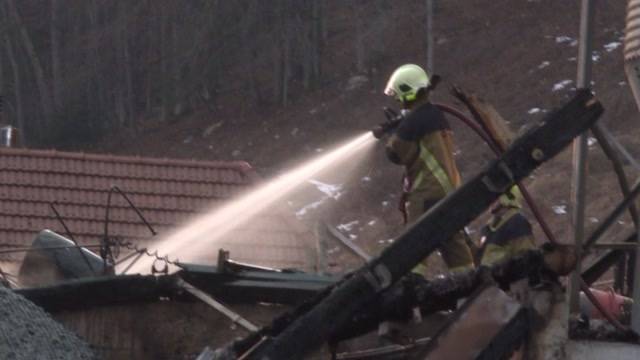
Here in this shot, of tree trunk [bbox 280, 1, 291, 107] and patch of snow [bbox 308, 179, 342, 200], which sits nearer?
patch of snow [bbox 308, 179, 342, 200]

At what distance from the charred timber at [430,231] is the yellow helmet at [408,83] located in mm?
1895

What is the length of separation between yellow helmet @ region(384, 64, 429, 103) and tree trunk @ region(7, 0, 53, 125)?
3955 cm

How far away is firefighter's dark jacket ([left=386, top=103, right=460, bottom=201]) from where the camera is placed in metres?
8.64

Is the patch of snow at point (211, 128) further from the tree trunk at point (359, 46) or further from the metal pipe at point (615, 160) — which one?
the metal pipe at point (615, 160)

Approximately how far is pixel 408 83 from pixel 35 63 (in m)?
41.3

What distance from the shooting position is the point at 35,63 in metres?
48.7

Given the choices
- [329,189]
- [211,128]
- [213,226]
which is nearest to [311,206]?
[329,189]

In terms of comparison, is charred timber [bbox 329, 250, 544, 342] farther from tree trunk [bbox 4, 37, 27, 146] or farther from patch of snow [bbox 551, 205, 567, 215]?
tree trunk [bbox 4, 37, 27, 146]

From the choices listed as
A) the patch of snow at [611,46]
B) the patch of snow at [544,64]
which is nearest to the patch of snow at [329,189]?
the patch of snow at [544,64]

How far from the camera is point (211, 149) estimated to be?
40.8m

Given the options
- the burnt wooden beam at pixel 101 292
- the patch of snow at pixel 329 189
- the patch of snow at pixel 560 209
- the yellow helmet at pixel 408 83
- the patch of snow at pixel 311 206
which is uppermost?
the patch of snow at pixel 329 189

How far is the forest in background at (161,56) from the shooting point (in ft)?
141

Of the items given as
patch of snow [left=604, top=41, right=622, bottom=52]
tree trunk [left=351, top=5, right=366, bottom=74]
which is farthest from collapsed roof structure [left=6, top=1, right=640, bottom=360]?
tree trunk [left=351, top=5, right=366, bottom=74]

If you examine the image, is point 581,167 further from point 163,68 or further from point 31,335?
point 163,68
